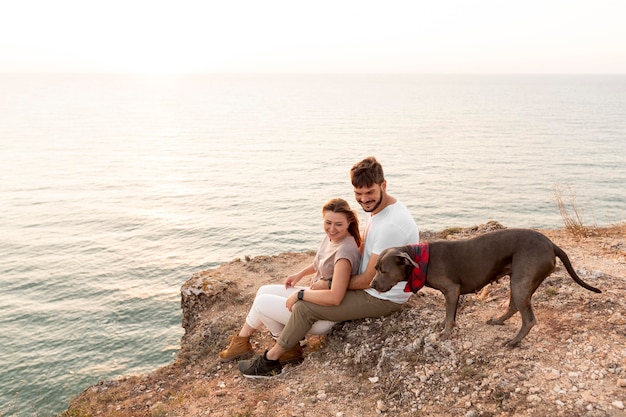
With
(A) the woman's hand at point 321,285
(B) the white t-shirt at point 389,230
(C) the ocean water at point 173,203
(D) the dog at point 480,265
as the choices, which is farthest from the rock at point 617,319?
(C) the ocean water at point 173,203

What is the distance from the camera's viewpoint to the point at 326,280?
736 cm

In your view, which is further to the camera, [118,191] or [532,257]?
[118,191]

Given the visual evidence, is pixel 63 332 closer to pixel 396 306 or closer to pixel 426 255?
pixel 396 306

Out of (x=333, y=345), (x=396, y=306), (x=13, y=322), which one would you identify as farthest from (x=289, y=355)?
(x=13, y=322)

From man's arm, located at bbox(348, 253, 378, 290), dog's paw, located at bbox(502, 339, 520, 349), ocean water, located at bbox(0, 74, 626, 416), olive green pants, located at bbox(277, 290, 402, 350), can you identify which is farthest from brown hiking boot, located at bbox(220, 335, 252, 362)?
ocean water, located at bbox(0, 74, 626, 416)

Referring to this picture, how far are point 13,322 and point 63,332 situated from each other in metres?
2.55

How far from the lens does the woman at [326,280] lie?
22.7 feet

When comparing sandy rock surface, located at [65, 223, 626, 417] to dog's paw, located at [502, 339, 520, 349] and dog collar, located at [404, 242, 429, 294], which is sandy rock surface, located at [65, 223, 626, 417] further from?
dog collar, located at [404, 242, 429, 294]

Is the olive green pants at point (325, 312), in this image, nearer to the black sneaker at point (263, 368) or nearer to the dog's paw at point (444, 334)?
the black sneaker at point (263, 368)

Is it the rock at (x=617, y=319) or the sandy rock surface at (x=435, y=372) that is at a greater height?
the rock at (x=617, y=319)

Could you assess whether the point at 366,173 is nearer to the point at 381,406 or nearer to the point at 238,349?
the point at 381,406

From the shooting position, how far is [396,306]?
7.56 metres

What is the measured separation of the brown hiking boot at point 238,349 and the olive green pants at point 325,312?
1353mm

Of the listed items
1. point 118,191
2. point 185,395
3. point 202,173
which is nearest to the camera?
point 185,395
